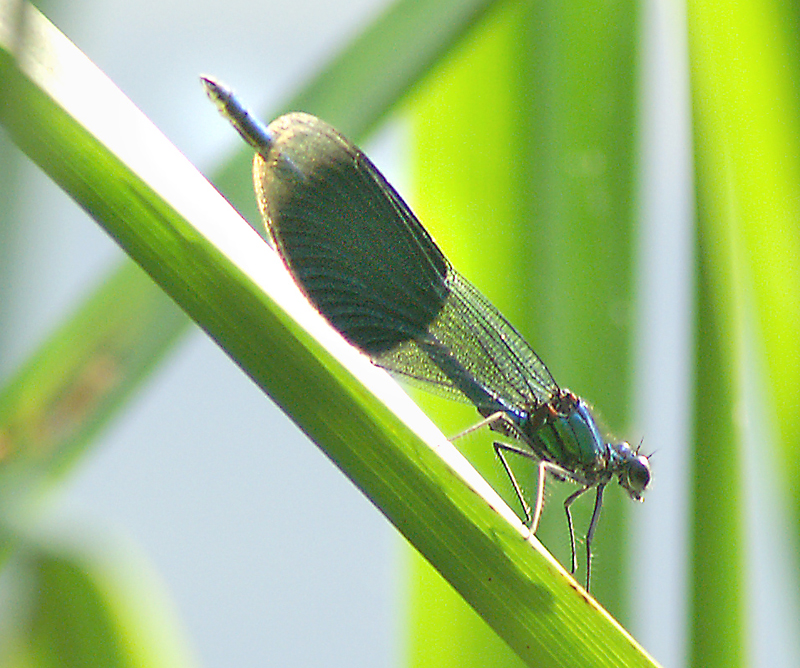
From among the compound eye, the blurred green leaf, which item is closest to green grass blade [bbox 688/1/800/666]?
the compound eye

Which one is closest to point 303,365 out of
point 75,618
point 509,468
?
point 75,618

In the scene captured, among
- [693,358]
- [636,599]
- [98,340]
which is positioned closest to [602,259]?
[693,358]

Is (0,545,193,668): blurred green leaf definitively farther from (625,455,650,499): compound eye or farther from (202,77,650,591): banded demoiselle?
(625,455,650,499): compound eye

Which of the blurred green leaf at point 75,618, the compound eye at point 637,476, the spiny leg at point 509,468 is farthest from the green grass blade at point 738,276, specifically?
the blurred green leaf at point 75,618

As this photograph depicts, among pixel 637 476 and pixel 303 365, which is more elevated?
pixel 303 365

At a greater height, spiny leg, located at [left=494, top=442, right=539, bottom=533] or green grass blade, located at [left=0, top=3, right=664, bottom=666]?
green grass blade, located at [left=0, top=3, right=664, bottom=666]

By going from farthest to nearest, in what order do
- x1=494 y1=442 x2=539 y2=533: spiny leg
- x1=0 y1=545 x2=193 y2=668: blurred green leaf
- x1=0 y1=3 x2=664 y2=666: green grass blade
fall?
1. x1=494 y1=442 x2=539 y2=533: spiny leg
2. x1=0 y1=545 x2=193 y2=668: blurred green leaf
3. x1=0 y1=3 x2=664 y2=666: green grass blade

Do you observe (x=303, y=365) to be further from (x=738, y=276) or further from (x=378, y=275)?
(x=738, y=276)
